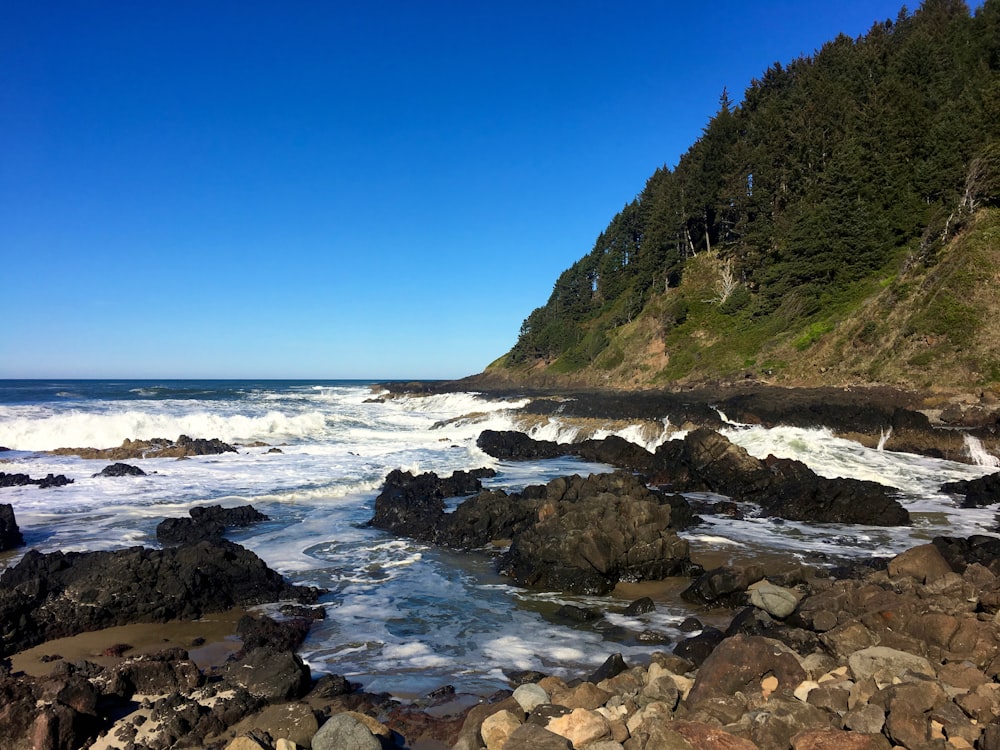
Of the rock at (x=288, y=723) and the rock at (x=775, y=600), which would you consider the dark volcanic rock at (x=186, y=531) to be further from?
the rock at (x=775, y=600)

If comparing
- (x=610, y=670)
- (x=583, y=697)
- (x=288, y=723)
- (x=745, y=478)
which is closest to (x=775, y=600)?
(x=610, y=670)

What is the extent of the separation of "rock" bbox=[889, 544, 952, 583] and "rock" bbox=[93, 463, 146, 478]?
21188 millimetres

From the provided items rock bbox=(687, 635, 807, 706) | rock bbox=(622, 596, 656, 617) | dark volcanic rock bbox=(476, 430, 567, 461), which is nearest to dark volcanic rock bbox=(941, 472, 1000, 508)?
rock bbox=(622, 596, 656, 617)

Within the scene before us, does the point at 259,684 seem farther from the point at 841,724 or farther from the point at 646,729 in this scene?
the point at 841,724

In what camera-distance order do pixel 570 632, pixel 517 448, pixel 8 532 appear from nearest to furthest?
pixel 570 632, pixel 8 532, pixel 517 448

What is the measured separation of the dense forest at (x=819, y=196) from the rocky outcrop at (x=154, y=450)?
1186 inches

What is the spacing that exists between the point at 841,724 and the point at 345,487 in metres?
15.8

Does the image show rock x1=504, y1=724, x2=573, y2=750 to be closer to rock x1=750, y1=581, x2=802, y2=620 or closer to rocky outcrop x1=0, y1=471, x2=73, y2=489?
rock x1=750, y1=581, x2=802, y2=620

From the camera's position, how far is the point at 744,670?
5277mm

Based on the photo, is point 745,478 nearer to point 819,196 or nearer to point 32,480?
point 32,480

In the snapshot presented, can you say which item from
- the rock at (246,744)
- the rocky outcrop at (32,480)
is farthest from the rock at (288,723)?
the rocky outcrop at (32,480)

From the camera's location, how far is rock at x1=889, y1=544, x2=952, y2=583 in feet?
26.2

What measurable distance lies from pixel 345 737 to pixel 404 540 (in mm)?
8492

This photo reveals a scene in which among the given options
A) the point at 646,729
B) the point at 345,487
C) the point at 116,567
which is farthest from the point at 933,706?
the point at 345,487
